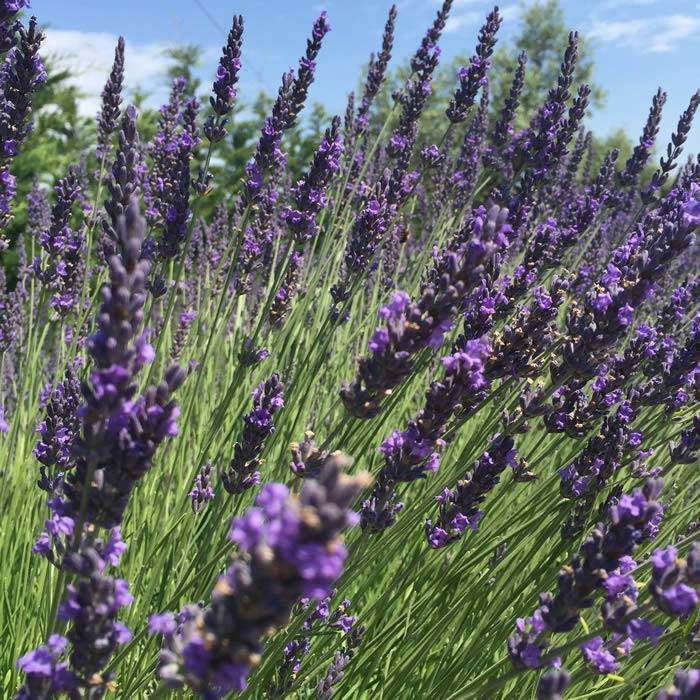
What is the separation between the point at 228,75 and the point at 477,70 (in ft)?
5.06

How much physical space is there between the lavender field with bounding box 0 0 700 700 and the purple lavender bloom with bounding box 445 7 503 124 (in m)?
0.01

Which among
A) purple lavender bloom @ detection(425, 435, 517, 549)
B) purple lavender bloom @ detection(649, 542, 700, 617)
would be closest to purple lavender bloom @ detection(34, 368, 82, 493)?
purple lavender bloom @ detection(425, 435, 517, 549)

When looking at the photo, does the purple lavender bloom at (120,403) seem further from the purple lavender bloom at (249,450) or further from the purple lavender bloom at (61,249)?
the purple lavender bloom at (61,249)

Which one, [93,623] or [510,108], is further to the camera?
[510,108]

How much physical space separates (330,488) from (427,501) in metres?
1.23

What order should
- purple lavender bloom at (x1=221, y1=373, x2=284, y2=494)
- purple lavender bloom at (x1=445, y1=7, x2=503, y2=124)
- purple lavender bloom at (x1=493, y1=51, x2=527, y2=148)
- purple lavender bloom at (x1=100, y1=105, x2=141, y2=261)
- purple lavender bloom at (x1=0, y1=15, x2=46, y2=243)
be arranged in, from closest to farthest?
purple lavender bloom at (x1=100, y1=105, x2=141, y2=261), purple lavender bloom at (x1=221, y1=373, x2=284, y2=494), purple lavender bloom at (x1=0, y1=15, x2=46, y2=243), purple lavender bloom at (x1=445, y1=7, x2=503, y2=124), purple lavender bloom at (x1=493, y1=51, x2=527, y2=148)

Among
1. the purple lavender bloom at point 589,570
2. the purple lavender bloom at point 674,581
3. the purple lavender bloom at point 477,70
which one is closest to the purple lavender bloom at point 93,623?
the purple lavender bloom at point 589,570

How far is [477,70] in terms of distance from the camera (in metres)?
3.53

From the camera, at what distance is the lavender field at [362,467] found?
3.47 ft

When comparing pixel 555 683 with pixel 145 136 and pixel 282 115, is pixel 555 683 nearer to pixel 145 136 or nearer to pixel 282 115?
pixel 282 115

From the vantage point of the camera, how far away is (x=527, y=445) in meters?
3.03

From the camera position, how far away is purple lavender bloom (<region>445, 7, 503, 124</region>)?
3529 millimetres

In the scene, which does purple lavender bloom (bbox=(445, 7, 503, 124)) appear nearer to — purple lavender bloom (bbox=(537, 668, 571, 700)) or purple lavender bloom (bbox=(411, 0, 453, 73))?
purple lavender bloom (bbox=(411, 0, 453, 73))

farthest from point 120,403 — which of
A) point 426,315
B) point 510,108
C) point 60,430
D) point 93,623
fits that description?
point 510,108
